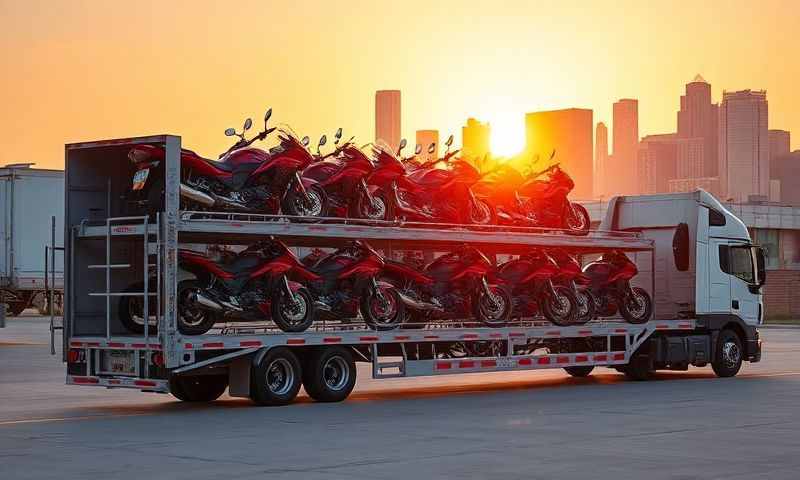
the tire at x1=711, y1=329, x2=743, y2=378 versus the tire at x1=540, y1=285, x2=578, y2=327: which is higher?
the tire at x1=540, y1=285, x2=578, y2=327

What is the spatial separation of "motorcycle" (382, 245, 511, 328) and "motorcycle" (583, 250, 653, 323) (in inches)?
107

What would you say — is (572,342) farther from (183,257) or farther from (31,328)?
(31,328)

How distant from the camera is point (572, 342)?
934 inches

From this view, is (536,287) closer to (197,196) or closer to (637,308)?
(637,308)

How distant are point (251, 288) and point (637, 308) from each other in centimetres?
840

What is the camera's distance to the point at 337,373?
19.4 m

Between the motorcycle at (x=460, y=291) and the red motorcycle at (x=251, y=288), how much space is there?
98.4 inches

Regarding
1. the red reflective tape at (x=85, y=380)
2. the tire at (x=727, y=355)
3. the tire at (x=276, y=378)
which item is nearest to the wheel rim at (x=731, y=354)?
the tire at (x=727, y=355)

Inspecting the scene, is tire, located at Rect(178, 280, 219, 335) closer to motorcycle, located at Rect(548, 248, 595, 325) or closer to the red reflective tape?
the red reflective tape

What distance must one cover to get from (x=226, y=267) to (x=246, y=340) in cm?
120

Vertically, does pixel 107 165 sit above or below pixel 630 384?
above

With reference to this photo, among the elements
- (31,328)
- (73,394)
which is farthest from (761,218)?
(73,394)

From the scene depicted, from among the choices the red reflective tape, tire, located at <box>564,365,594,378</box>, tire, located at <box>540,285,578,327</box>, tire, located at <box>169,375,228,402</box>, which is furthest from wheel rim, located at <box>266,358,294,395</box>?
tire, located at <box>564,365,594,378</box>

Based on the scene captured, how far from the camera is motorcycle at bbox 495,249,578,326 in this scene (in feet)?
75.5
